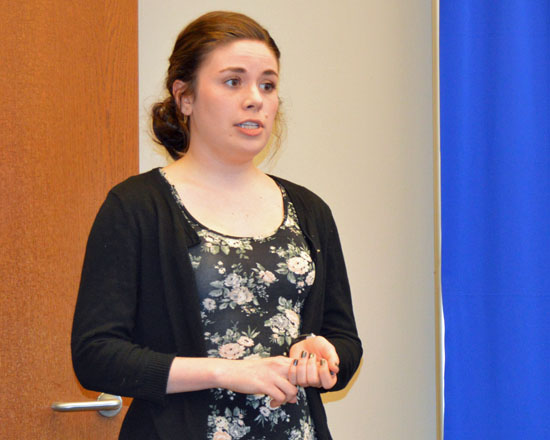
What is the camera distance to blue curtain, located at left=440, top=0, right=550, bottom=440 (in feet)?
6.76

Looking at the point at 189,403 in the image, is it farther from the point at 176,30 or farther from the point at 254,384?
the point at 176,30

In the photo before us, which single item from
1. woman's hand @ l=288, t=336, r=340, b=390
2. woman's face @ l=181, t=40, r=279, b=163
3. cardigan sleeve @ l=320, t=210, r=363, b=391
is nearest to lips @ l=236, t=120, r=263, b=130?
woman's face @ l=181, t=40, r=279, b=163

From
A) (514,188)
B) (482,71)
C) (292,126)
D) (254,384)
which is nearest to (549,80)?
(482,71)

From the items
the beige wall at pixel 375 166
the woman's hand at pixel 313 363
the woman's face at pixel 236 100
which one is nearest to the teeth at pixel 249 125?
the woman's face at pixel 236 100

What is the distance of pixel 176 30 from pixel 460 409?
1.32 meters

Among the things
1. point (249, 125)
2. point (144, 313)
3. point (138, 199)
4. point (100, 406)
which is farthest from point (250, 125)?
point (100, 406)

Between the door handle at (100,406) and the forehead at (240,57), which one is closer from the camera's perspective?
the forehead at (240,57)

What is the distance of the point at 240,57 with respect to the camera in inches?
49.9

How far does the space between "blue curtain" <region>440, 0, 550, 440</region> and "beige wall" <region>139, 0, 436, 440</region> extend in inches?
4.4

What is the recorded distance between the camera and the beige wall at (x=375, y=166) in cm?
218

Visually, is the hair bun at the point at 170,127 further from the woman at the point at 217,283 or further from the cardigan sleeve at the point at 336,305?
the cardigan sleeve at the point at 336,305

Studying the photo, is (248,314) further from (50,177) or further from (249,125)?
(50,177)

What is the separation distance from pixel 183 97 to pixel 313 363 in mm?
534

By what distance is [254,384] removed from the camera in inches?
42.1
